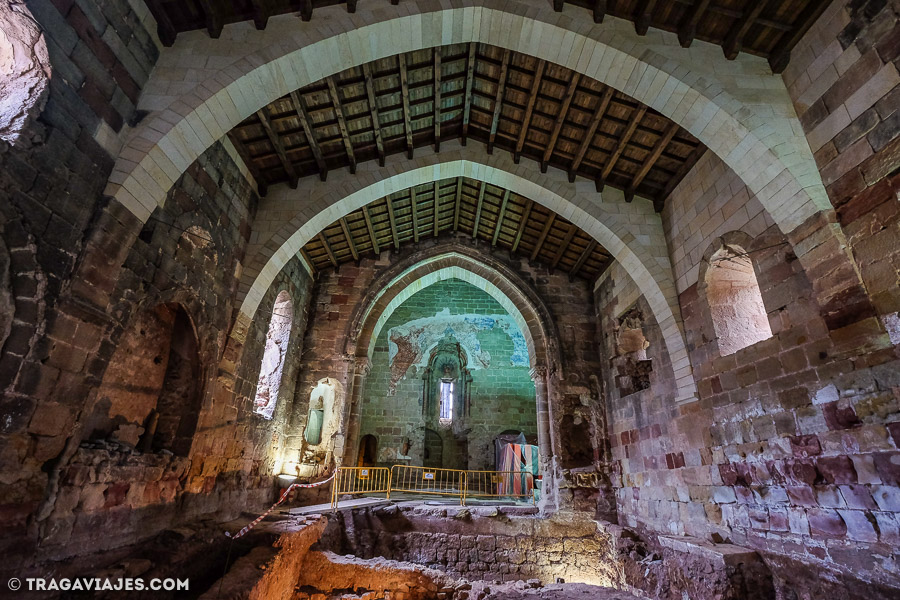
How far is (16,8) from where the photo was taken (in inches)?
136

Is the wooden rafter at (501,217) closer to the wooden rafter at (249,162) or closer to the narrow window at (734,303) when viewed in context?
the narrow window at (734,303)

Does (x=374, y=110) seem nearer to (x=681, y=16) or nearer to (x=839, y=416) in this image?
(x=681, y=16)

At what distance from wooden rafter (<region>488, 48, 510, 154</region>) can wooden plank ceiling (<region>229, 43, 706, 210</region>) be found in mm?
21

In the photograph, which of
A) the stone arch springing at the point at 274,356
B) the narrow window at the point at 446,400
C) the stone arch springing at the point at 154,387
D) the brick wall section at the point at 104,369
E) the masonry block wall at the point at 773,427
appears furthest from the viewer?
the narrow window at the point at 446,400

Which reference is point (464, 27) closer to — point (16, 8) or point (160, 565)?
point (16, 8)

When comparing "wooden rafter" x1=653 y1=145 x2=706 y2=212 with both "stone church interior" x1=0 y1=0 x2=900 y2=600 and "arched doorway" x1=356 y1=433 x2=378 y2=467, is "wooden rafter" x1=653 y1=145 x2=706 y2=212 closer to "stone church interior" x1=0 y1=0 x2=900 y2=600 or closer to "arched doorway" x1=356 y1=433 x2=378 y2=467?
"stone church interior" x1=0 y1=0 x2=900 y2=600

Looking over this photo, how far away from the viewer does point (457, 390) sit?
1542cm

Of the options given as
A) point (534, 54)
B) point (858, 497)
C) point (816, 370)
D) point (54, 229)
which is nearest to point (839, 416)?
point (816, 370)

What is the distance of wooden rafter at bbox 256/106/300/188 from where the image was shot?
6653mm

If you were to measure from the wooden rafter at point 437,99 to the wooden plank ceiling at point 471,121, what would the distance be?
2 cm

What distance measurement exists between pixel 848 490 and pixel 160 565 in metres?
7.21

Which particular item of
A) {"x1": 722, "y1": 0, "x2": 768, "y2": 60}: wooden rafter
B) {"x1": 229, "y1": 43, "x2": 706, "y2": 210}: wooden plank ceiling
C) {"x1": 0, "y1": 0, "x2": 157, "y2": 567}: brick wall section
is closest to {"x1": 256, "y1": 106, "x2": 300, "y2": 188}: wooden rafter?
{"x1": 229, "y1": 43, "x2": 706, "y2": 210}: wooden plank ceiling

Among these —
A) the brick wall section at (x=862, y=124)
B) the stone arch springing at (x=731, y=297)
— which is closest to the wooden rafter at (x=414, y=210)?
the stone arch springing at (x=731, y=297)

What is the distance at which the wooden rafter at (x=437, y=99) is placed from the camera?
21.8ft
